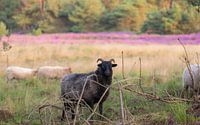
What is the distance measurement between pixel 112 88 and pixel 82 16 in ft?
153

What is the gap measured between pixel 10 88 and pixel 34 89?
2.34 ft

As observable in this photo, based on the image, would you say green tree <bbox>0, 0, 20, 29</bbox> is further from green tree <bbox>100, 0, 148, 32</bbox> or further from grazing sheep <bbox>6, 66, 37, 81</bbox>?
grazing sheep <bbox>6, 66, 37, 81</bbox>

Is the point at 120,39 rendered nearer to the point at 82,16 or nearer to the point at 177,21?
the point at 177,21

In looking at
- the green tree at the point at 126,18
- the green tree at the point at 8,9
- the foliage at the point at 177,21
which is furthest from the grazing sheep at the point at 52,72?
the green tree at the point at 8,9

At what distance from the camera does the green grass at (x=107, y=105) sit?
734 centimetres

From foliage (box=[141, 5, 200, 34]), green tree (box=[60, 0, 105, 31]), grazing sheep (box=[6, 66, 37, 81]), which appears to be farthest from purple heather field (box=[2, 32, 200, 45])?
green tree (box=[60, 0, 105, 31])

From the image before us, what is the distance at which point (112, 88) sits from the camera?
844cm

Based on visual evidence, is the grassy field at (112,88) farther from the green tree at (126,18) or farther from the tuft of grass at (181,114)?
the green tree at (126,18)

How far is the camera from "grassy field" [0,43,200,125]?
7465 mm

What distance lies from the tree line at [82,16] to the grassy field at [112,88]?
71.0 feet

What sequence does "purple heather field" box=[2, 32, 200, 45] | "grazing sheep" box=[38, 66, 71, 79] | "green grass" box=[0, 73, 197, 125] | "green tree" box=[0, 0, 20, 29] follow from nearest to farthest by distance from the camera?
"green grass" box=[0, 73, 197, 125] < "grazing sheep" box=[38, 66, 71, 79] < "purple heather field" box=[2, 32, 200, 45] < "green tree" box=[0, 0, 20, 29]

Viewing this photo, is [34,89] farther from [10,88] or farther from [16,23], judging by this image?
[16,23]

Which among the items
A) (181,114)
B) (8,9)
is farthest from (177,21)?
(181,114)

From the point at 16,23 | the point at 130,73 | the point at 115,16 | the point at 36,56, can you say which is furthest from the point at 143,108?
the point at 16,23
